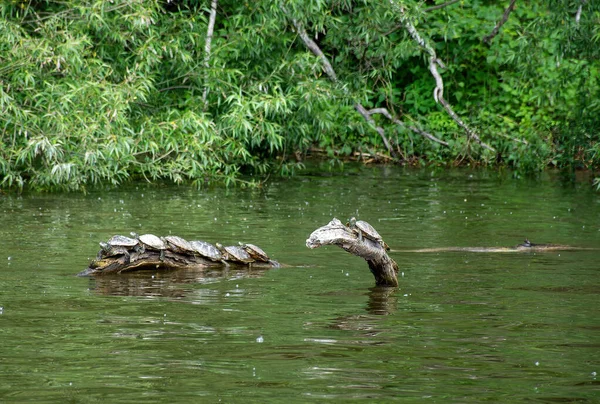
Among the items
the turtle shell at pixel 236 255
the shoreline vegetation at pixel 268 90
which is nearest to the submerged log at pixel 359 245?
the turtle shell at pixel 236 255

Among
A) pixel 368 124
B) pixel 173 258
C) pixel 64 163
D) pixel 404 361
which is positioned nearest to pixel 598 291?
pixel 404 361

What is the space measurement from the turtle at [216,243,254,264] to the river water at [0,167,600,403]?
210mm

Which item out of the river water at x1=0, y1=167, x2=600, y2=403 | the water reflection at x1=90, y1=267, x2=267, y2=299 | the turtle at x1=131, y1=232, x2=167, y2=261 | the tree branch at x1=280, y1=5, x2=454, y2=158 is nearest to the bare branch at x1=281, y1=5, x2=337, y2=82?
the tree branch at x1=280, y1=5, x2=454, y2=158

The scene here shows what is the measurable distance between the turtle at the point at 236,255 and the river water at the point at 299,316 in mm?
210

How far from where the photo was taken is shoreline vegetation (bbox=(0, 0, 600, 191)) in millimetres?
18688

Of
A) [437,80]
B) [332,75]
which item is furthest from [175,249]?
[437,80]

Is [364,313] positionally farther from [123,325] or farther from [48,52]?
[48,52]

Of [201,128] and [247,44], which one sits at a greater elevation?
[247,44]

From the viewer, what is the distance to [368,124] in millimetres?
24969

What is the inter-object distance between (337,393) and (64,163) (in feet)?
39.4

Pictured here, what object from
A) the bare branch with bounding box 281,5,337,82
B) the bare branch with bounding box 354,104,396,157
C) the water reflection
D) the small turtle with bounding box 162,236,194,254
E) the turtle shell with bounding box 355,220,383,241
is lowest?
the water reflection

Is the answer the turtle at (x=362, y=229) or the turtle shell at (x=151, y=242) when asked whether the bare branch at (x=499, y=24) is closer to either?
the turtle shell at (x=151, y=242)

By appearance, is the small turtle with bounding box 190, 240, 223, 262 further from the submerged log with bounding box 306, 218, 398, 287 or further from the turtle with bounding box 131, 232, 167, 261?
the submerged log with bounding box 306, 218, 398, 287

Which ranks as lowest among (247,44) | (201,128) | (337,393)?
(337,393)
